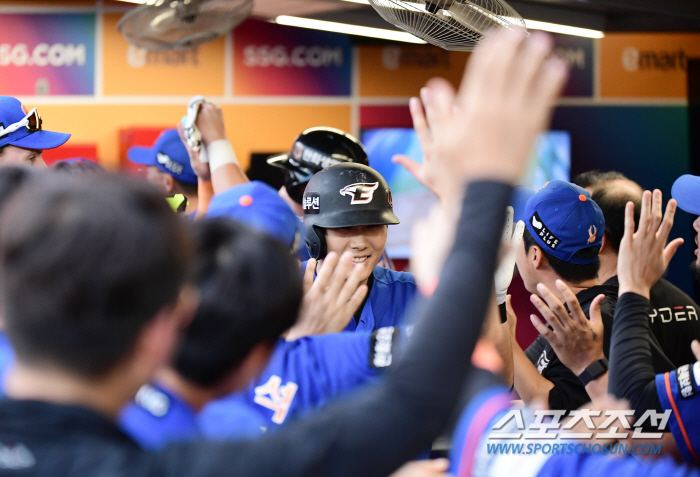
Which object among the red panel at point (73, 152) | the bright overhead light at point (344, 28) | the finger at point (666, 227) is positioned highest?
the bright overhead light at point (344, 28)

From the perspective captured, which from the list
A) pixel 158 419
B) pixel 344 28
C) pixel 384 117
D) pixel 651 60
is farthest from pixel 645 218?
pixel 651 60

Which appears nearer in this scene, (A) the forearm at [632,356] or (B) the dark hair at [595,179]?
(A) the forearm at [632,356]

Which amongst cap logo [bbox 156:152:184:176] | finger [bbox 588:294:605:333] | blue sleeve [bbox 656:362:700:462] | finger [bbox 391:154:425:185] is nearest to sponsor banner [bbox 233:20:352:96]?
cap logo [bbox 156:152:184:176]

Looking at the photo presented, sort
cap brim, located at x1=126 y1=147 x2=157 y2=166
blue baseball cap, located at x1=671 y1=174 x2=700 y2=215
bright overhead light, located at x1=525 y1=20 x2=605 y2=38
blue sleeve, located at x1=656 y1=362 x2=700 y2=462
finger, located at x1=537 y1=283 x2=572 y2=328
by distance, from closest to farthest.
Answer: blue sleeve, located at x1=656 y1=362 x2=700 y2=462 → finger, located at x1=537 y1=283 x2=572 y2=328 → blue baseball cap, located at x1=671 y1=174 x2=700 y2=215 → cap brim, located at x1=126 y1=147 x2=157 y2=166 → bright overhead light, located at x1=525 y1=20 x2=605 y2=38

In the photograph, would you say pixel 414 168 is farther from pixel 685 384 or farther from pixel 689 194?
pixel 689 194

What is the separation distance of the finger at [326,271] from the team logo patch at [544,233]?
99cm

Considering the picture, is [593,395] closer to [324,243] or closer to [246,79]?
[324,243]

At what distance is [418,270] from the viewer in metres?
0.92

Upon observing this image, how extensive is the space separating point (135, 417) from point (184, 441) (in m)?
0.17

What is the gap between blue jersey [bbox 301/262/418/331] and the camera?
211 cm

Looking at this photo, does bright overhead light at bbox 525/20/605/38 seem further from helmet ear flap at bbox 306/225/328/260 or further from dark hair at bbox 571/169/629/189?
helmet ear flap at bbox 306/225/328/260

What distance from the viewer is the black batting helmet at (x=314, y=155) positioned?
289 cm

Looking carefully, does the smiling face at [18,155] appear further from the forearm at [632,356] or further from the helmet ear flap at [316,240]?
the forearm at [632,356]

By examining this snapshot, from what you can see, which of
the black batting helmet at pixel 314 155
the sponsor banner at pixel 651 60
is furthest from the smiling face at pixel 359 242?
the sponsor banner at pixel 651 60
